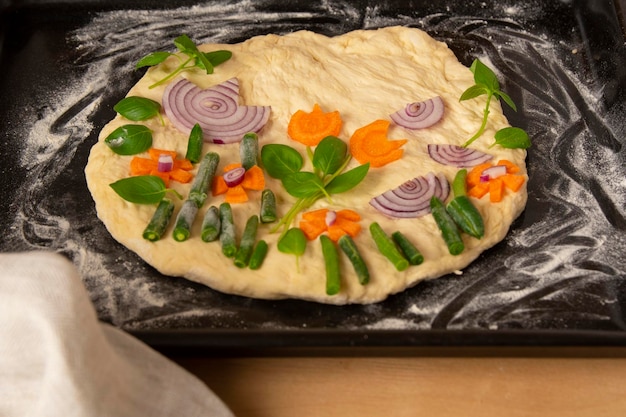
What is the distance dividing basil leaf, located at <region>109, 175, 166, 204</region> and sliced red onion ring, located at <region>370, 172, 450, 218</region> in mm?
725

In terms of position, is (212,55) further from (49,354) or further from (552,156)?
(49,354)

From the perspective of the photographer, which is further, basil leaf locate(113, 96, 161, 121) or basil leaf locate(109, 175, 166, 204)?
basil leaf locate(113, 96, 161, 121)

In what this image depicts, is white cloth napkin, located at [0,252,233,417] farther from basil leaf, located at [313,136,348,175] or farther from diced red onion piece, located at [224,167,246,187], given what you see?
basil leaf, located at [313,136,348,175]

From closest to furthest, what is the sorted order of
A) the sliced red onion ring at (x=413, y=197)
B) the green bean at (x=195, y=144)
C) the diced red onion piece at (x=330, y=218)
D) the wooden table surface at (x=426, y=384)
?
the wooden table surface at (x=426, y=384) → the diced red onion piece at (x=330, y=218) → the sliced red onion ring at (x=413, y=197) → the green bean at (x=195, y=144)

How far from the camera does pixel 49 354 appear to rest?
70.2 inches

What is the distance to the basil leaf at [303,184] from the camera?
2.53 m

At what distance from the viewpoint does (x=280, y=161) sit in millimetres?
2650

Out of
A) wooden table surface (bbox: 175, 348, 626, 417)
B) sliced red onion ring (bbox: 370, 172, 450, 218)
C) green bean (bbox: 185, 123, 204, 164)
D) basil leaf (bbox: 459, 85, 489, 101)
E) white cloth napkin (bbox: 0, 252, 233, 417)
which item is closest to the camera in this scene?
white cloth napkin (bbox: 0, 252, 233, 417)

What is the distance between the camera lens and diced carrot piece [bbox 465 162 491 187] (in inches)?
105

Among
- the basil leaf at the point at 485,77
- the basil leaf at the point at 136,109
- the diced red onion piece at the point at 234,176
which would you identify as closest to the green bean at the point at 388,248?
the diced red onion piece at the point at 234,176

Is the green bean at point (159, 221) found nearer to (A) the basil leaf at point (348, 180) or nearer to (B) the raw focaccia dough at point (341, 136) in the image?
(B) the raw focaccia dough at point (341, 136)

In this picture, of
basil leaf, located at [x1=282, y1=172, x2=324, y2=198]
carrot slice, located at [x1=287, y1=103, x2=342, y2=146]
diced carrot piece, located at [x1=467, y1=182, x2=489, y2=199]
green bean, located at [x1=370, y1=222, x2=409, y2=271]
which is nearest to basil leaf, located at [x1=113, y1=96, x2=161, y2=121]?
carrot slice, located at [x1=287, y1=103, x2=342, y2=146]

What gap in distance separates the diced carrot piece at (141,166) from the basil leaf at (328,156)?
0.58 metres

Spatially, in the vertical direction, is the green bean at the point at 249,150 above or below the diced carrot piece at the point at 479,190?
below
